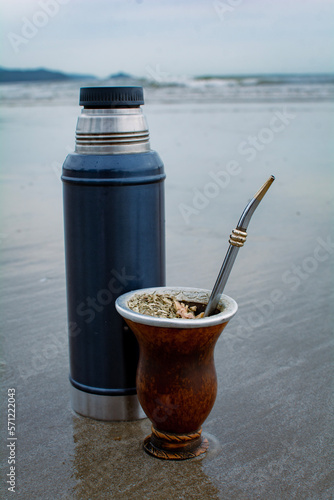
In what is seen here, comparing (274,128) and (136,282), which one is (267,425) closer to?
(136,282)

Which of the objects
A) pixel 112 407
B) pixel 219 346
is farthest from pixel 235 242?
pixel 219 346

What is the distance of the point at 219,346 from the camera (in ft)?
12.2

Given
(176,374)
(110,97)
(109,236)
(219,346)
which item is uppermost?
(110,97)

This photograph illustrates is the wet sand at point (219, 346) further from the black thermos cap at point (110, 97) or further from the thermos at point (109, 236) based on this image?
the black thermos cap at point (110, 97)

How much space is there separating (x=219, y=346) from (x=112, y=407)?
3.34ft

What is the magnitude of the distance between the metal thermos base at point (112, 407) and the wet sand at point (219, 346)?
4 cm

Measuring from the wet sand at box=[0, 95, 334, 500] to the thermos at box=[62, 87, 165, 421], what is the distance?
222 mm

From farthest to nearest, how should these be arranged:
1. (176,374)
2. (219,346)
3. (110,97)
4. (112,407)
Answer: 1. (219,346)
2. (112,407)
3. (110,97)
4. (176,374)

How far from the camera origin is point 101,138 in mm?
2691

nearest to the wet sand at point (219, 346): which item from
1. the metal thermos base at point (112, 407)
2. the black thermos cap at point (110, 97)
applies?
the metal thermos base at point (112, 407)

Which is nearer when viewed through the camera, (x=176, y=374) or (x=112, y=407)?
(x=176, y=374)

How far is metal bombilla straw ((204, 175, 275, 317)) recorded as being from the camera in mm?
2494

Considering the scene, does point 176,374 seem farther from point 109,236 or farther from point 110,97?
point 110,97

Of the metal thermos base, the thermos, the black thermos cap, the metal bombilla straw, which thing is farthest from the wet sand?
the black thermos cap
